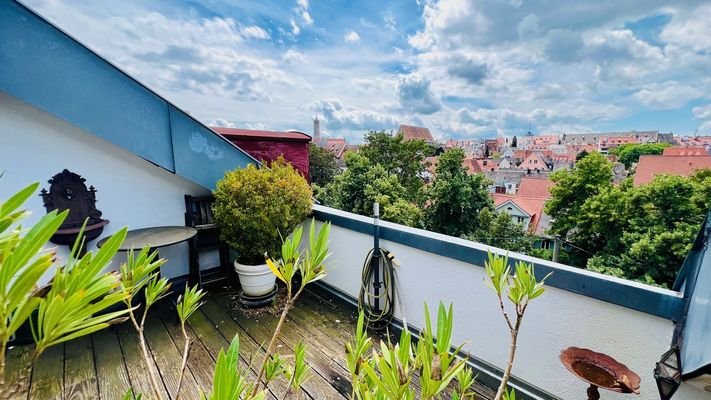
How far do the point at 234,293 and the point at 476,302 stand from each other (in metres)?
2.44

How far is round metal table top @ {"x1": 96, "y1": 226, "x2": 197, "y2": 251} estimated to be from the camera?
2.33 metres

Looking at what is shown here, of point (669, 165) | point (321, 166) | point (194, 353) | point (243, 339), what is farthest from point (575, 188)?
→ point (194, 353)

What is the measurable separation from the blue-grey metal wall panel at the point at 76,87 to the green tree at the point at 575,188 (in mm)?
23122

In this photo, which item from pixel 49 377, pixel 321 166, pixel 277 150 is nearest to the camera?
pixel 49 377

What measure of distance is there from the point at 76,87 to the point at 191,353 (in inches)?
84.9

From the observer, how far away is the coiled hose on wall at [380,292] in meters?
2.47

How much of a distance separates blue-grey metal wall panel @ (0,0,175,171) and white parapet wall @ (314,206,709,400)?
2.17m

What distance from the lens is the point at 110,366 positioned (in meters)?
2.09

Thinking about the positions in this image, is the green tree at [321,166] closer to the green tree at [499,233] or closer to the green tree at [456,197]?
the green tree at [456,197]

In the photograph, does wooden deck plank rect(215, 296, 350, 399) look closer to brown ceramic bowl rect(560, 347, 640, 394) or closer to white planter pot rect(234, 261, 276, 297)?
white planter pot rect(234, 261, 276, 297)

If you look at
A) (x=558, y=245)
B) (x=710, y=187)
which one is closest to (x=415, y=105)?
(x=558, y=245)

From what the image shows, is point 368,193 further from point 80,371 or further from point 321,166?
point 321,166

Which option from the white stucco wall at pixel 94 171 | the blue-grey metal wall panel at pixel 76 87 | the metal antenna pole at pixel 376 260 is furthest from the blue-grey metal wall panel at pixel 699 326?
the white stucco wall at pixel 94 171

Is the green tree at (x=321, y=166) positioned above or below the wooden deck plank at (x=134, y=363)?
above
